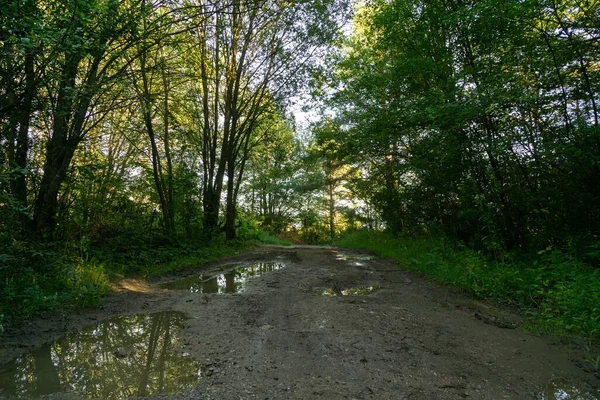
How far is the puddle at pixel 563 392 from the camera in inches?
125

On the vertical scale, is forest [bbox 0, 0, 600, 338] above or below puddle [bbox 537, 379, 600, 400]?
above

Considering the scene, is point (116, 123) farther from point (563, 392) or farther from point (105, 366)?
point (563, 392)

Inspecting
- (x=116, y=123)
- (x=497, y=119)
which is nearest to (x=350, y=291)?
(x=497, y=119)

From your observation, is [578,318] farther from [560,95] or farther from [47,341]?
[47,341]

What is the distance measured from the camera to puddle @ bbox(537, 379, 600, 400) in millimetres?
3166

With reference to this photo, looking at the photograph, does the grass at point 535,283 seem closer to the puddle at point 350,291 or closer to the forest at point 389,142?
the forest at point 389,142

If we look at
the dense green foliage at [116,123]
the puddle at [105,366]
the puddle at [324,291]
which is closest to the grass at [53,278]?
the dense green foliage at [116,123]

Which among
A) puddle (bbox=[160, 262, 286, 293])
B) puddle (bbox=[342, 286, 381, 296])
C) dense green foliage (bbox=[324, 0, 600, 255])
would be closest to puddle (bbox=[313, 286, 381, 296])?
puddle (bbox=[342, 286, 381, 296])

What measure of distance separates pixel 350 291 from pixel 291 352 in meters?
3.28

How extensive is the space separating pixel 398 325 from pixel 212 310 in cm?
295

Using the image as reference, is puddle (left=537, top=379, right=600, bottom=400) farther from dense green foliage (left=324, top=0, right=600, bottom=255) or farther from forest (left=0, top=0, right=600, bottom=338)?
dense green foliage (left=324, top=0, right=600, bottom=255)

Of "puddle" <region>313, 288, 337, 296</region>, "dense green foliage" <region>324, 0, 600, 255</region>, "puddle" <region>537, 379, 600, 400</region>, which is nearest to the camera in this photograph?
"puddle" <region>537, 379, 600, 400</region>

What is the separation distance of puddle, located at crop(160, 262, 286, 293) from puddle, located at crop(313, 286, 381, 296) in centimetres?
165

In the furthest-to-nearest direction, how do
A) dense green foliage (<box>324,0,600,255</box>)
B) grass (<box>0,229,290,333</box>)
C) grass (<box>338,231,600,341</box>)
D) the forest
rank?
dense green foliage (<box>324,0,600,255</box>) < the forest < grass (<box>0,229,290,333</box>) < grass (<box>338,231,600,341</box>)
